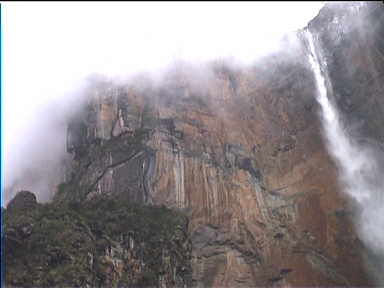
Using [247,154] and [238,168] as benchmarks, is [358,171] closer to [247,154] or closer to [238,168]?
[247,154]

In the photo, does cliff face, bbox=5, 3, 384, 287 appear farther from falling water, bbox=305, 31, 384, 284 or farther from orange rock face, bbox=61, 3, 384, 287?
falling water, bbox=305, 31, 384, 284

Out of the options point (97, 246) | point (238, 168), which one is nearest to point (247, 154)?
point (238, 168)

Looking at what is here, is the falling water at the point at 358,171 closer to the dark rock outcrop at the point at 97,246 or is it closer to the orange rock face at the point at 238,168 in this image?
the orange rock face at the point at 238,168

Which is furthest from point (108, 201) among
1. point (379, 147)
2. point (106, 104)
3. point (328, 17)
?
point (328, 17)

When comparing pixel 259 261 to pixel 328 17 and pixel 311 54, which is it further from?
pixel 328 17

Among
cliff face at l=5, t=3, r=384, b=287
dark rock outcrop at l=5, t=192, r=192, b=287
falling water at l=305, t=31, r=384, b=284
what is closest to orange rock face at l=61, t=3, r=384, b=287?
cliff face at l=5, t=3, r=384, b=287

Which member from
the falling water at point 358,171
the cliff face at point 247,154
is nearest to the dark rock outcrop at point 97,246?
the cliff face at point 247,154
